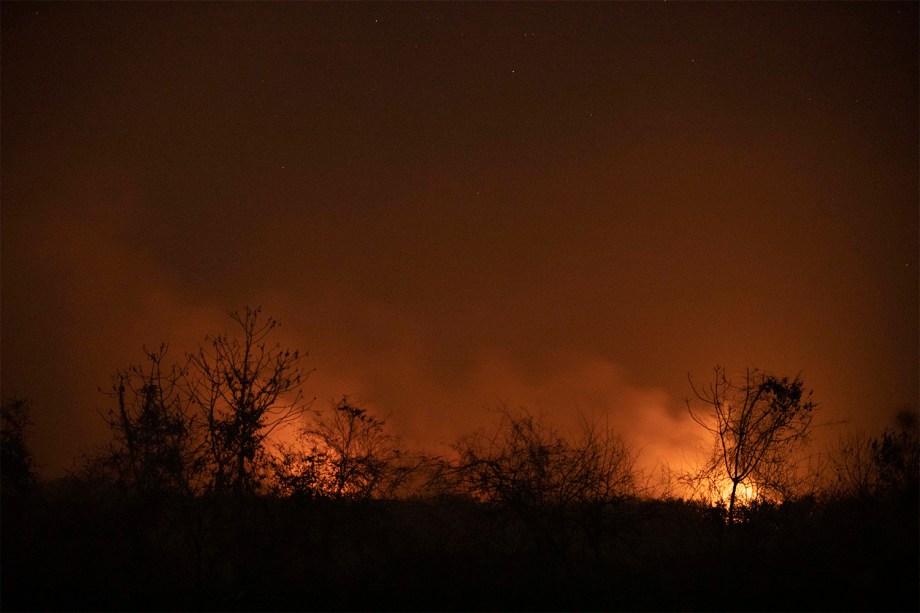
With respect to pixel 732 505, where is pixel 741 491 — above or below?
above

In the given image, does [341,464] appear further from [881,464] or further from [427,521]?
[881,464]

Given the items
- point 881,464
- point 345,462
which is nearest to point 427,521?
point 345,462

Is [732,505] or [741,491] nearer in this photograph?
[732,505]

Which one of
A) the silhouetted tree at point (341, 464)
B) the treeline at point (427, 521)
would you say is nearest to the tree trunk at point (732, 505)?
the treeline at point (427, 521)

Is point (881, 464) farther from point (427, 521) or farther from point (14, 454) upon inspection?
point (14, 454)

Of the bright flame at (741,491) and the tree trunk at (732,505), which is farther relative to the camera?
the bright flame at (741,491)

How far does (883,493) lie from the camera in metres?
17.2

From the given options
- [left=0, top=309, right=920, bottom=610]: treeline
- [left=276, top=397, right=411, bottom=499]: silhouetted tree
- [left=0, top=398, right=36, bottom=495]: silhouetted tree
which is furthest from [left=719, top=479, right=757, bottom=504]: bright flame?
[left=0, top=398, right=36, bottom=495]: silhouetted tree

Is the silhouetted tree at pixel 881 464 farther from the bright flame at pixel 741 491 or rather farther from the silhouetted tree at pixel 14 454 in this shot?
the silhouetted tree at pixel 14 454

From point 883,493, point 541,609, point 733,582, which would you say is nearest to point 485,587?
point 541,609

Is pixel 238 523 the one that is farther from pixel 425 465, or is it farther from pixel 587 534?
pixel 587 534

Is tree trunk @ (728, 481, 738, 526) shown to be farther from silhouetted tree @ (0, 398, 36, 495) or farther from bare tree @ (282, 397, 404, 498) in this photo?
silhouetted tree @ (0, 398, 36, 495)

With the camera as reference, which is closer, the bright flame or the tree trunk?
the tree trunk

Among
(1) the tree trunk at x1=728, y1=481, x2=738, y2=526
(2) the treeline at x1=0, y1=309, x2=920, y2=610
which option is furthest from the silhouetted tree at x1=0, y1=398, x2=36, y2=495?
(1) the tree trunk at x1=728, y1=481, x2=738, y2=526
